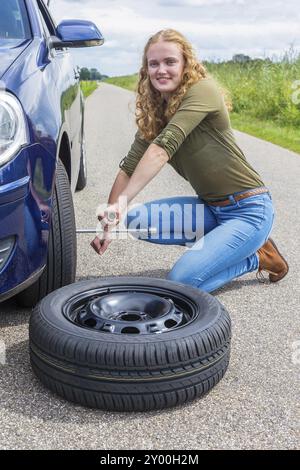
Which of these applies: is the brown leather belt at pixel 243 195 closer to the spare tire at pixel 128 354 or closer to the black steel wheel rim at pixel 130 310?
the black steel wheel rim at pixel 130 310

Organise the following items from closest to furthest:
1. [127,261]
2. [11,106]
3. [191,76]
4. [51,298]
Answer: [11,106] → [51,298] → [191,76] → [127,261]

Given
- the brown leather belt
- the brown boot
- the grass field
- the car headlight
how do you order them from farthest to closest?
the grass field → the brown boot → the brown leather belt → the car headlight

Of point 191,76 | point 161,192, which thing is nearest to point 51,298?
point 191,76

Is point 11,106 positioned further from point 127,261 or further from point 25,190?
point 127,261

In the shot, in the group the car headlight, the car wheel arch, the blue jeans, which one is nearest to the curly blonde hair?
the car wheel arch

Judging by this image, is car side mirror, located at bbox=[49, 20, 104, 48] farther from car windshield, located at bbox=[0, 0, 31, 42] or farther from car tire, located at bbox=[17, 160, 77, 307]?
car tire, located at bbox=[17, 160, 77, 307]

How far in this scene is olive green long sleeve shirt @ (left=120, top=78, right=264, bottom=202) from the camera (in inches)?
128

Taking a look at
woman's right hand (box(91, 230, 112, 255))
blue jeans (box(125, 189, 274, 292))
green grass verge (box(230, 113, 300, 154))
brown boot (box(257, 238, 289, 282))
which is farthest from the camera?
green grass verge (box(230, 113, 300, 154))

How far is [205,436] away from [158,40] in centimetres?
205

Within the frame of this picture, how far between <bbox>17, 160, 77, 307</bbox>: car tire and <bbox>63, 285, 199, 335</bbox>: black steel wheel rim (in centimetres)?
24

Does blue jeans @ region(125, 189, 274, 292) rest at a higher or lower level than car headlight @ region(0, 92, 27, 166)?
lower

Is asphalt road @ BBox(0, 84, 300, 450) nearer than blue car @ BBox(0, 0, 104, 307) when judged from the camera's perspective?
Yes

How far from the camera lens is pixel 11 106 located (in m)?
2.44

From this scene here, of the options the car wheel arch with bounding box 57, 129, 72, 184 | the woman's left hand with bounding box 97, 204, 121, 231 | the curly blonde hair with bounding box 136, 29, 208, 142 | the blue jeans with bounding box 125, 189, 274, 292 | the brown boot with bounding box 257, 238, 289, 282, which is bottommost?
the brown boot with bounding box 257, 238, 289, 282
